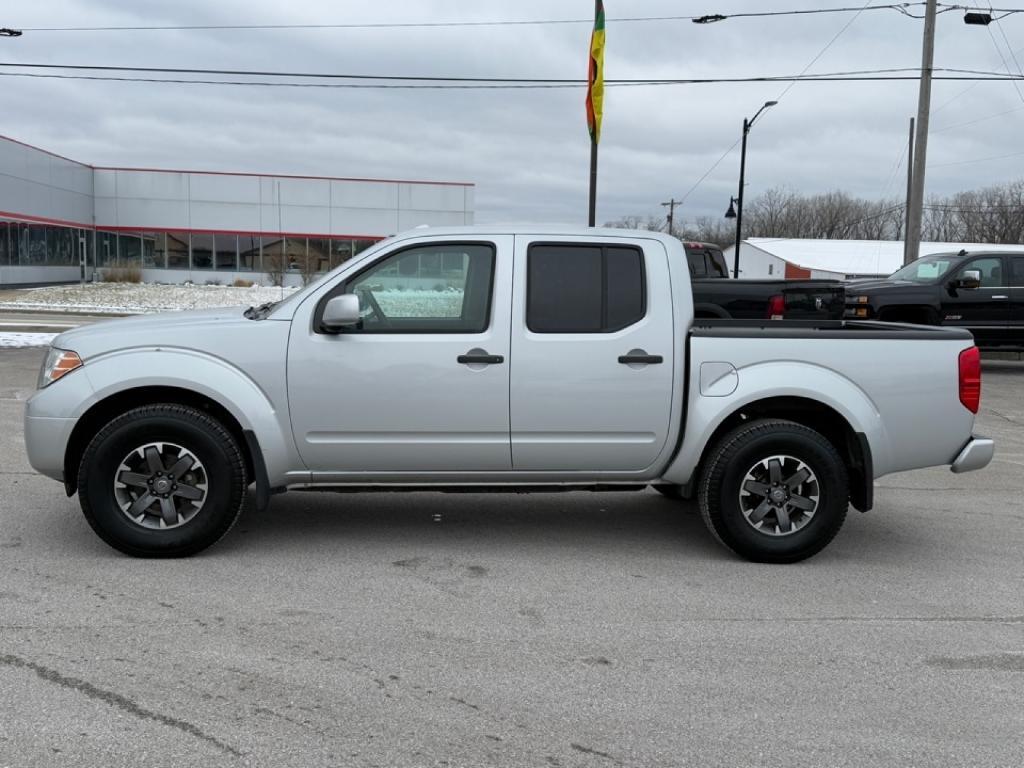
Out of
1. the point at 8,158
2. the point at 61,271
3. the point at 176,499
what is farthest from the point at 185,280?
the point at 176,499

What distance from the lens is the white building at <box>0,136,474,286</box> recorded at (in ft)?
159

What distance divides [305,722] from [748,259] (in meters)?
82.4

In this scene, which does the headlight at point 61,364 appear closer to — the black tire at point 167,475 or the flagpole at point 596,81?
the black tire at point 167,475

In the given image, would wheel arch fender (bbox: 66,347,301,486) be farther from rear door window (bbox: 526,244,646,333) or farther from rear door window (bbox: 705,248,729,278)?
rear door window (bbox: 705,248,729,278)

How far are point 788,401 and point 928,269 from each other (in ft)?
39.7

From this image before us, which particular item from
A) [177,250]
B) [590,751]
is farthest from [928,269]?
[177,250]

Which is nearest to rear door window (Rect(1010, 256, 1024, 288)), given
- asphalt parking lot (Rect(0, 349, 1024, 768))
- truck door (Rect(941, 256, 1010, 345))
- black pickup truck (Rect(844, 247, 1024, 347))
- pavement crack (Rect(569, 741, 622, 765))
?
black pickup truck (Rect(844, 247, 1024, 347))

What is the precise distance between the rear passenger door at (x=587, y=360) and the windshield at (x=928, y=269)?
1205cm

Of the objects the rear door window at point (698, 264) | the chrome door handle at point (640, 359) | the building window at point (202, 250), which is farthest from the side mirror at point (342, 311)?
the building window at point (202, 250)

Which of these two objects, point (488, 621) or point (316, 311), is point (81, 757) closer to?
point (488, 621)

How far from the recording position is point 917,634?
4.46 meters

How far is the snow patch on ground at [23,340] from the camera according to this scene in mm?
17047

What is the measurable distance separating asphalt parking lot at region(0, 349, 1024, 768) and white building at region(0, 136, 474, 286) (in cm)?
4351

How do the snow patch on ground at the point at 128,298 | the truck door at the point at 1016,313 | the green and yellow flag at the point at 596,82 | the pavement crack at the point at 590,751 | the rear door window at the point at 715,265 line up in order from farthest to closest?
the snow patch on ground at the point at 128,298 → the green and yellow flag at the point at 596,82 → the rear door window at the point at 715,265 → the truck door at the point at 1016,313 → the pavement crack at the point at 590,751
